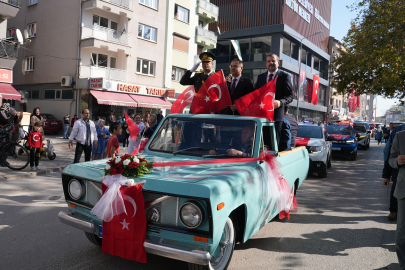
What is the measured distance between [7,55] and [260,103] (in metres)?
20.4

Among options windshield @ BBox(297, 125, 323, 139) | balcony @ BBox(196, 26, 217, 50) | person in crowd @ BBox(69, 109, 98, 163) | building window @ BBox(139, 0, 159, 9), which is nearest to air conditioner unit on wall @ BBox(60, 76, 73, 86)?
building window @ BBox(139, 0, 159, 9)

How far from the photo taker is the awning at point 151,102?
2768 cm

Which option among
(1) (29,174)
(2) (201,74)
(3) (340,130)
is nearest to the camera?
(2) (201,74)

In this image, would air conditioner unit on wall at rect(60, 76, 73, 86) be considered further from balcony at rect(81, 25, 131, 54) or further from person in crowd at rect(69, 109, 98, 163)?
person in crowd at rect(69, 109, 98, 163)

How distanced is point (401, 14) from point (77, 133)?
13.7 meters

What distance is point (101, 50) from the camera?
86.7 ft

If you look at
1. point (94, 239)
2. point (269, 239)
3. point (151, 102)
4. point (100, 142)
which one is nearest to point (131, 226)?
point (94, 239)

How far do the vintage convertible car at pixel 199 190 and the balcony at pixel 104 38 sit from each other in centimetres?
2246

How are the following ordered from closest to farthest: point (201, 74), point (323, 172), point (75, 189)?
1. point (75, 189)
2. point (201, 74)
3. point (323, 172)

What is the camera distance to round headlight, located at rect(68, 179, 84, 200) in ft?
12.3

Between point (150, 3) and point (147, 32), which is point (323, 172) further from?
point (150, 3)

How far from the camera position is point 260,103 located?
4.98 meters

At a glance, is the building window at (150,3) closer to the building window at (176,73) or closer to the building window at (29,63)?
the building window at (176,73)

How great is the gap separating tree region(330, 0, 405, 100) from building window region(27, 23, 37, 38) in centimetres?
2463
